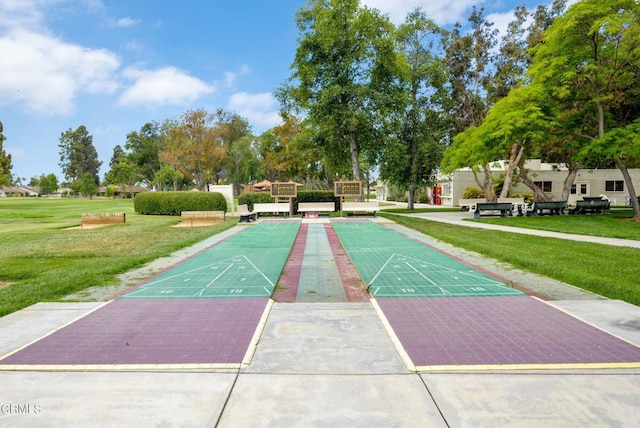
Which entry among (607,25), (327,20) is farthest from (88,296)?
(327,20)

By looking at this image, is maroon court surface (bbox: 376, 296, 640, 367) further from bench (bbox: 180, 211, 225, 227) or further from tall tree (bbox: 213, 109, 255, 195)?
tall tree (bbox: 213, 109, 255, 195)

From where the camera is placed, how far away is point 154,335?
3.86m

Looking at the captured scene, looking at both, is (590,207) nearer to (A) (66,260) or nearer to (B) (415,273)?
(B) (415,273)

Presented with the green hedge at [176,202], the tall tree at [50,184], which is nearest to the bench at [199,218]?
the green hedge at [176,202]

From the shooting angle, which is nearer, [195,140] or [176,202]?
[176,202]

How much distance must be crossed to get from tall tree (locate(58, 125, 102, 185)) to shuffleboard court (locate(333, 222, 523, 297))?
111 m

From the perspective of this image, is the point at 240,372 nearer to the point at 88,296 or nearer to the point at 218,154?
the point at 88,296

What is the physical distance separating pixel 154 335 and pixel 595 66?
19.8 metres

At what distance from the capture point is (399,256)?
8.41m

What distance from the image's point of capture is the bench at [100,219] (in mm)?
16562

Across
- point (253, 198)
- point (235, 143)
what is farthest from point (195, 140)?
point (253, 198)

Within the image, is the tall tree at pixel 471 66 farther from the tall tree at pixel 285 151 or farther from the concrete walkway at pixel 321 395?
the concrete walkway at pixel 321 395

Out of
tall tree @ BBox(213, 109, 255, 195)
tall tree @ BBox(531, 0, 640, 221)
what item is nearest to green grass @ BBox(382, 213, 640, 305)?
tall tree @ BBox(531, 0, 640, 221)

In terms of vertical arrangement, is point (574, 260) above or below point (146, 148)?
below
